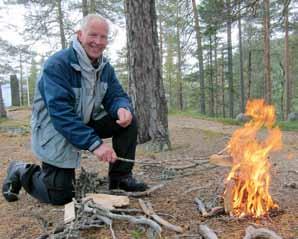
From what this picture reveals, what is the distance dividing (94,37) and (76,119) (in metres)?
0.70

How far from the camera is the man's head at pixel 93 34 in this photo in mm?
3119

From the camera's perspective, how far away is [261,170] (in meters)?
2.92

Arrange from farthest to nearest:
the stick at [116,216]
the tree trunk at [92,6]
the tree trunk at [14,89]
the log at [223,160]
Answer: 1. the tree trunk at [14,89]
2. the tree trunk at [92,6]
3. the log at [223,160]
4. the stick at [116,216]

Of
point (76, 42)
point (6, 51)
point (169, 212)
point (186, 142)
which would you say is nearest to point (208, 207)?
point (169, 212)

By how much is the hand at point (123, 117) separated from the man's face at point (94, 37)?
529 millimetres

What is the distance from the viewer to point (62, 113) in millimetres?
2961

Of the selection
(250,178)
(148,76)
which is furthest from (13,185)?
(148,76)

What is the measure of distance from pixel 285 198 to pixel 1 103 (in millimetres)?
13793

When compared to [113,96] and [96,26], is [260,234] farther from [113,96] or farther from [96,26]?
[96,26]

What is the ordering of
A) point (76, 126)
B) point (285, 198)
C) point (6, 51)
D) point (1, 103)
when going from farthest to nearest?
point (6, 51) → point (1, 103) → point (285, 198) → point (76, 126)

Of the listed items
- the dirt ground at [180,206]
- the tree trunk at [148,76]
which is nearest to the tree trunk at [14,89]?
the dirt ground at [180,206]

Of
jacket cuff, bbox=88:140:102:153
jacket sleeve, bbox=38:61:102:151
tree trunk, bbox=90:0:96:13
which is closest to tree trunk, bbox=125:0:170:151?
jacket sleeve, bbox=38:61:102:151

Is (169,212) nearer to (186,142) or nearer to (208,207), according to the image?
(208,207)

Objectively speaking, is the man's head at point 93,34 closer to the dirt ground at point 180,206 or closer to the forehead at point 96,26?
the forehead at point 96,26
